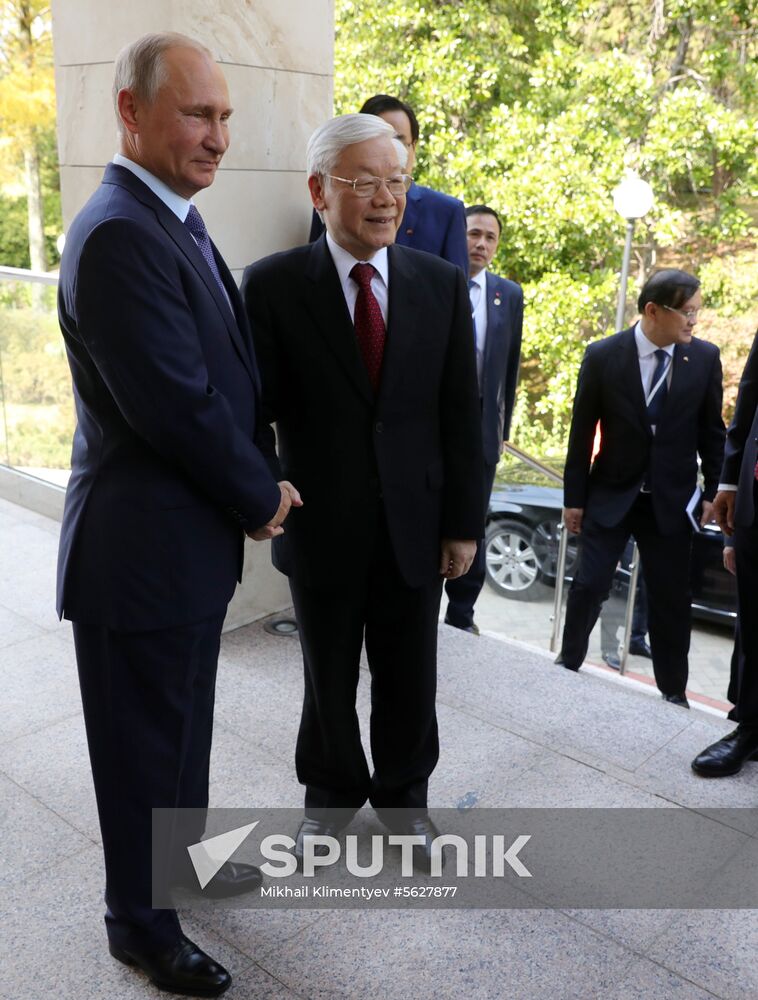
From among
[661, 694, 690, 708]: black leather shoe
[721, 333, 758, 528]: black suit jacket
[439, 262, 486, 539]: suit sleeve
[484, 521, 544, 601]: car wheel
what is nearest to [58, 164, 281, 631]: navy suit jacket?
[439, 262, 486, 539]: suit sleeve

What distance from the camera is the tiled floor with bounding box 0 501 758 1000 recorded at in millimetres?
2152

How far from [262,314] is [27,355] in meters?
3.58

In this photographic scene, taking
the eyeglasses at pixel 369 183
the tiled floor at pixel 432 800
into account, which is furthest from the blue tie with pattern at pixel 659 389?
the eyeglasses at pixel 369 183

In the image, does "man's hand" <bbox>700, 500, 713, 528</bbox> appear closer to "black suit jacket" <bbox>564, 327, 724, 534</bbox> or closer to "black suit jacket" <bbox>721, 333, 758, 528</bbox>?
→ "black suit jacket" <bbox>564, 327, 724, 534</bbox>

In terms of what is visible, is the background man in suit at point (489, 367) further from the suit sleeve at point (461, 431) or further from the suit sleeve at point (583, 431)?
the suit sleeve at point (461, 431)

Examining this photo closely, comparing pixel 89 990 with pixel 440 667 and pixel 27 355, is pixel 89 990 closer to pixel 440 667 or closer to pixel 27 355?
pixel 440 667

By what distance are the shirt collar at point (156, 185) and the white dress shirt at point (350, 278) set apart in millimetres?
481

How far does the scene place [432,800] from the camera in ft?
9.18

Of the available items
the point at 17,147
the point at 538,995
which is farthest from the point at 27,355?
the point at 17,147

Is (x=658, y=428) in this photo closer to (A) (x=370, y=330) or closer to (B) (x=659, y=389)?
(B) (x=659, y=389)

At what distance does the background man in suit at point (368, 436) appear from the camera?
7.45 ft

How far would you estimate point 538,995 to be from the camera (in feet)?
6.92

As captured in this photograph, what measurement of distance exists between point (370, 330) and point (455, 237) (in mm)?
1467

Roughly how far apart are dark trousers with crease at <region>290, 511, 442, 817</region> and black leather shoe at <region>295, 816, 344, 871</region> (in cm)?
3
